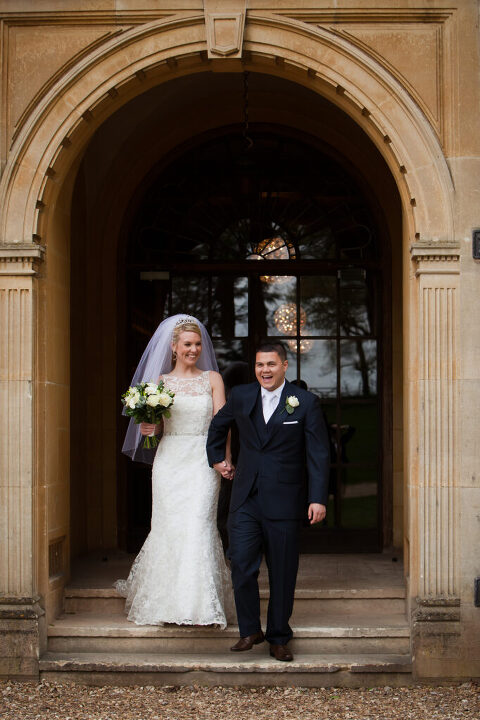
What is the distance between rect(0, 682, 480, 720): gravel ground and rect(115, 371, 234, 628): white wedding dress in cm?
55

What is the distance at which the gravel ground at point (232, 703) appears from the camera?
5.45 meters

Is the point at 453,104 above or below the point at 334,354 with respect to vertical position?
above

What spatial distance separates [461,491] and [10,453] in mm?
3008

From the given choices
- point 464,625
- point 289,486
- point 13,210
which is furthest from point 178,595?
point 13,210

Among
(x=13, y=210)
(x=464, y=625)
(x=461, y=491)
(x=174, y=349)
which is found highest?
(x=13, y=210)

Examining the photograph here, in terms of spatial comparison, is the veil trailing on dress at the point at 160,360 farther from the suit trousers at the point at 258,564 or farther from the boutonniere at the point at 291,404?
the suit trousers at the point at 258,564

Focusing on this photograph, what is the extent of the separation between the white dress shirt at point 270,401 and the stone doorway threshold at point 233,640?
1.43m

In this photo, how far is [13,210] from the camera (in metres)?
6.19

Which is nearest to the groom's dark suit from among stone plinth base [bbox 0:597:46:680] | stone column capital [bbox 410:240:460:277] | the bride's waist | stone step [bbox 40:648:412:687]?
stone step [bbox 40:648:412:687]

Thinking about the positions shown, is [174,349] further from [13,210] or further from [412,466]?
[412,466]

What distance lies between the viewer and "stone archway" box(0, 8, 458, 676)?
239 inches

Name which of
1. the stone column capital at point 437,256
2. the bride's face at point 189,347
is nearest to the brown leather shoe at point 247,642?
the bride's face at point 189,347

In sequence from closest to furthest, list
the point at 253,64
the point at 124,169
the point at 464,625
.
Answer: the point at 464,625, the point at 253,64, the point at 124,169

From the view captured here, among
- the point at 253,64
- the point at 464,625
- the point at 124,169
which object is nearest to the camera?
the point at 464,625
